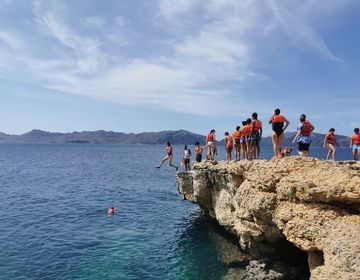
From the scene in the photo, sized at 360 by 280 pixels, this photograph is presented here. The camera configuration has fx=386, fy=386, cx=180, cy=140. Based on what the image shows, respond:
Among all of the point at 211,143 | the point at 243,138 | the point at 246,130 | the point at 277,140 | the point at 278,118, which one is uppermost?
the point at 278,118

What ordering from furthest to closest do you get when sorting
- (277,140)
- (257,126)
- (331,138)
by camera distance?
(331,138)
(257,126)
(277,140)

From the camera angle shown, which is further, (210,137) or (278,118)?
(210,137)

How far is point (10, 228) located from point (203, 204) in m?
15.7

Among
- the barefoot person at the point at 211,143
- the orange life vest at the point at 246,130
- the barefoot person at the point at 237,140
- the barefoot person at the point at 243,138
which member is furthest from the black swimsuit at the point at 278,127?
the barefoot person at the point at 211,143

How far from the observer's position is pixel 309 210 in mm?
13805

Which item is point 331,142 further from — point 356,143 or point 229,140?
point 229,140

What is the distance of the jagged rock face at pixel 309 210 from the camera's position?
11766 mm

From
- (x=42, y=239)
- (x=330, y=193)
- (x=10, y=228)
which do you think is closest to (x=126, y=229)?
(x=42, y=239)

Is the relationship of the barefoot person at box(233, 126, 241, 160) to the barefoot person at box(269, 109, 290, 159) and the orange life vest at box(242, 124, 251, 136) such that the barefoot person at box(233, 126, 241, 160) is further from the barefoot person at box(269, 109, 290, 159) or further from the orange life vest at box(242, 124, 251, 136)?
the barefoot person at box(269, 109, 290, 159)

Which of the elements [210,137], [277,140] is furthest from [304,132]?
[210,137]

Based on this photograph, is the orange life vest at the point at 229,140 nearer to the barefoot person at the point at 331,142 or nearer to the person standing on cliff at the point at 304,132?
the barefoot person at the point at 331,142

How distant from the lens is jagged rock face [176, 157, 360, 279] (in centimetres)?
1177

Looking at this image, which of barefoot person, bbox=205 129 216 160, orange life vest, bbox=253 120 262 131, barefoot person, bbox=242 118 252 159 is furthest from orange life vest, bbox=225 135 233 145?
orange life vest, bbox=253 120 262 131

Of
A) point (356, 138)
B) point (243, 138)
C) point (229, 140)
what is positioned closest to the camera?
point (243, 138)
